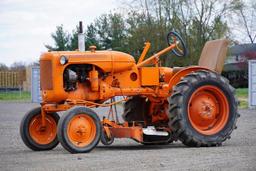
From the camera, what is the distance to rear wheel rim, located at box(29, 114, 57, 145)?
40.3 ft

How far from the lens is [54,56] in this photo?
38.5 ft

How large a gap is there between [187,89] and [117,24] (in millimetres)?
45767

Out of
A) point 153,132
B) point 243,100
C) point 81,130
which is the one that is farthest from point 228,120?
point 243,100

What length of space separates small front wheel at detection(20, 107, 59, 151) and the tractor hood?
1.09 meters

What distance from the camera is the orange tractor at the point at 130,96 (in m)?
11.7

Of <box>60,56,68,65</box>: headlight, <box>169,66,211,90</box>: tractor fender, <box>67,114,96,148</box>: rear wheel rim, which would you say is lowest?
<box>67,114,96,148</box>: rear wheel rim

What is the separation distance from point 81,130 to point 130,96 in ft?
6.81

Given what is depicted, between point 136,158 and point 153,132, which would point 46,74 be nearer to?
point 153,132

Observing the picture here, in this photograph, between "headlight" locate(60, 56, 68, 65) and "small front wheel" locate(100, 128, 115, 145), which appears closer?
"headlight" locate(60, 56, 68, 65)

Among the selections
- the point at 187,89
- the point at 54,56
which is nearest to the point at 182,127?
the point at 187,89

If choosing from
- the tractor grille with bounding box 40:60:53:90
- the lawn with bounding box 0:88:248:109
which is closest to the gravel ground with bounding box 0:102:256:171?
the tractor grille with bounding box 40:60:53:90

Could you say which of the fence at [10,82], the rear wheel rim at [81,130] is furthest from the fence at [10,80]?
the rear wheel rim at [81,130]

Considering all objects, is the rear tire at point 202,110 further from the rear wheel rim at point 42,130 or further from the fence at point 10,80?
the fence at point 10,80

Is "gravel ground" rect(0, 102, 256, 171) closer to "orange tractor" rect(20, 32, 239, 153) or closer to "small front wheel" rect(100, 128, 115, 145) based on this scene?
"small front wheel" rect(100, 128, 115, 145)
